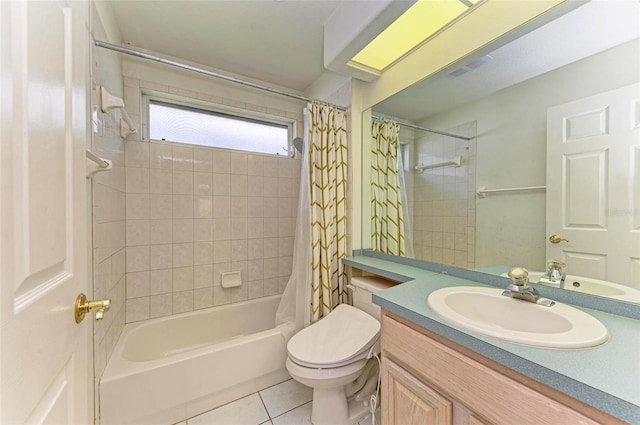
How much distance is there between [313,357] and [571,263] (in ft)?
3.88

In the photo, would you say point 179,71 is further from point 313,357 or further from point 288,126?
point 313,357

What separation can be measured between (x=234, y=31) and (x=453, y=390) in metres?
2.17

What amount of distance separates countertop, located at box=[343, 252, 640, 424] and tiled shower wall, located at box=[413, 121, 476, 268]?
1.83 ft

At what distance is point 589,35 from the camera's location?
0.89 metres

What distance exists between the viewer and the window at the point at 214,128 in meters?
1.96

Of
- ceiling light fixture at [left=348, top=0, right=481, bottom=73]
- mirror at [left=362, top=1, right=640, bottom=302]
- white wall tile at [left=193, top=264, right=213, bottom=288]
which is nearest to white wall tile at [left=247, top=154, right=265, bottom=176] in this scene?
white wall tile at [left=193, top=264, right=213, bottom=288]

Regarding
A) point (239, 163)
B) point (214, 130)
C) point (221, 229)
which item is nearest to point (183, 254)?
point (221, 229)

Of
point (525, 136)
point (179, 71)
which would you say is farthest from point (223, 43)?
point (525, 136)

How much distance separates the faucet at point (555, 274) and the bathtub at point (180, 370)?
146 cm

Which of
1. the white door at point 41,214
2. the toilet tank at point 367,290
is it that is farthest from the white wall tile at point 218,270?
the white door at point 41,214

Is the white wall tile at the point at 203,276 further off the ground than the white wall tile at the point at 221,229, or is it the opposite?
the white wall tile at the point at 221,229

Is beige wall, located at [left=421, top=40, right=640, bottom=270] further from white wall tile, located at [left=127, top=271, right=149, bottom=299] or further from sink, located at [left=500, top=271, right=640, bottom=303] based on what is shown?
white wall tile, located at [left=127, top=271, right=149, bottom=299]

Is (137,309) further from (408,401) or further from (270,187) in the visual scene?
(408,401)

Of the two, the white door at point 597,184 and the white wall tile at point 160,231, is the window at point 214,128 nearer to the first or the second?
the white wall tile at point 160,231
